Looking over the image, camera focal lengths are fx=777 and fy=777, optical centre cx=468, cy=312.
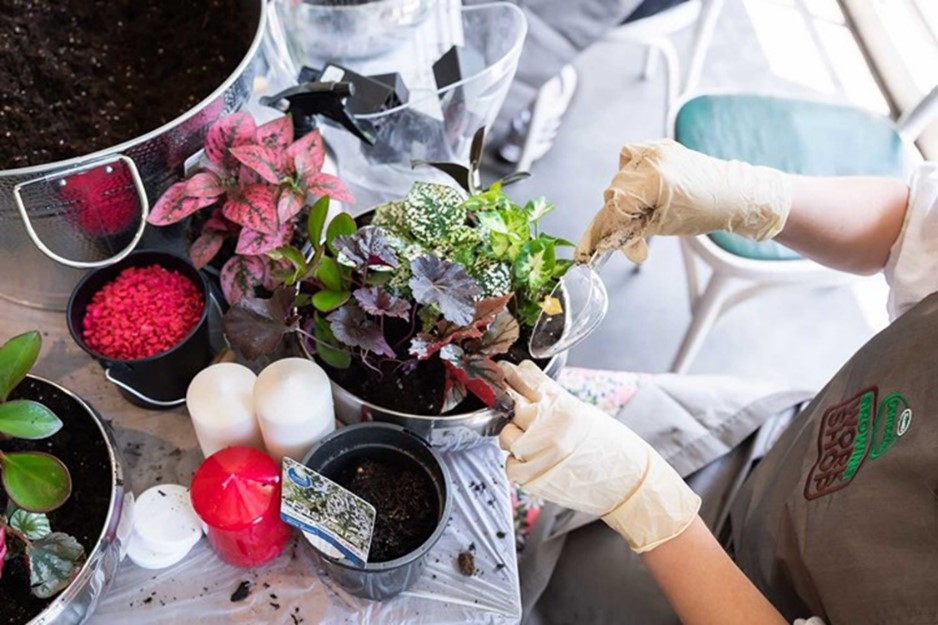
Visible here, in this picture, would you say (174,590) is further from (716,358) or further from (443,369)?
(716,358)

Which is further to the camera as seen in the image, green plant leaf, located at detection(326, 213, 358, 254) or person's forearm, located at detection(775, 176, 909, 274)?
person's forearm, located at detection(775, 176, 909, 274)

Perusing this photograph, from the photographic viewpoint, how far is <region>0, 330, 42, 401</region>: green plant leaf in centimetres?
63

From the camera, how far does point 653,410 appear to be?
103 centimetres

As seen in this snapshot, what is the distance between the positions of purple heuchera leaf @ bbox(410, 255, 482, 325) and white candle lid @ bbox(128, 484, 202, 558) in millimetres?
321

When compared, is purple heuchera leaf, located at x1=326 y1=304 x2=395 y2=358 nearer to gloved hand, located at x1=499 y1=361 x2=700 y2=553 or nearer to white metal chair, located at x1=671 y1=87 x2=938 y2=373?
gloved hand, located at x1=499 y1=361 x2=700 y2=553

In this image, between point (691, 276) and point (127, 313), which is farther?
point (691, 276)

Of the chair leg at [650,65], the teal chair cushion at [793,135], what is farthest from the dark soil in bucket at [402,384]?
the chair leg at [650,65]

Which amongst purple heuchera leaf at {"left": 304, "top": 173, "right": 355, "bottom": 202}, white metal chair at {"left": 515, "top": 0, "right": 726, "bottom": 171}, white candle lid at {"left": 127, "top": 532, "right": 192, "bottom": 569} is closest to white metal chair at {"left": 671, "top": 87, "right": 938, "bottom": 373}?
white metal chair at {"left": 515, "top": 0, "right": 726, "bottom": 171}

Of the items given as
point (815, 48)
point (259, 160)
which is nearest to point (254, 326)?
point (259, 160)

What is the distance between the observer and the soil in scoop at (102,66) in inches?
34.6

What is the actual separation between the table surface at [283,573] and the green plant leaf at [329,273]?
0.24 m

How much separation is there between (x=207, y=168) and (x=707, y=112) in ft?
3.29

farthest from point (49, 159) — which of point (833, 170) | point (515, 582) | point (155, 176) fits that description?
point (833, 170)

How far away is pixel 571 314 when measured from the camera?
2.67 ft
